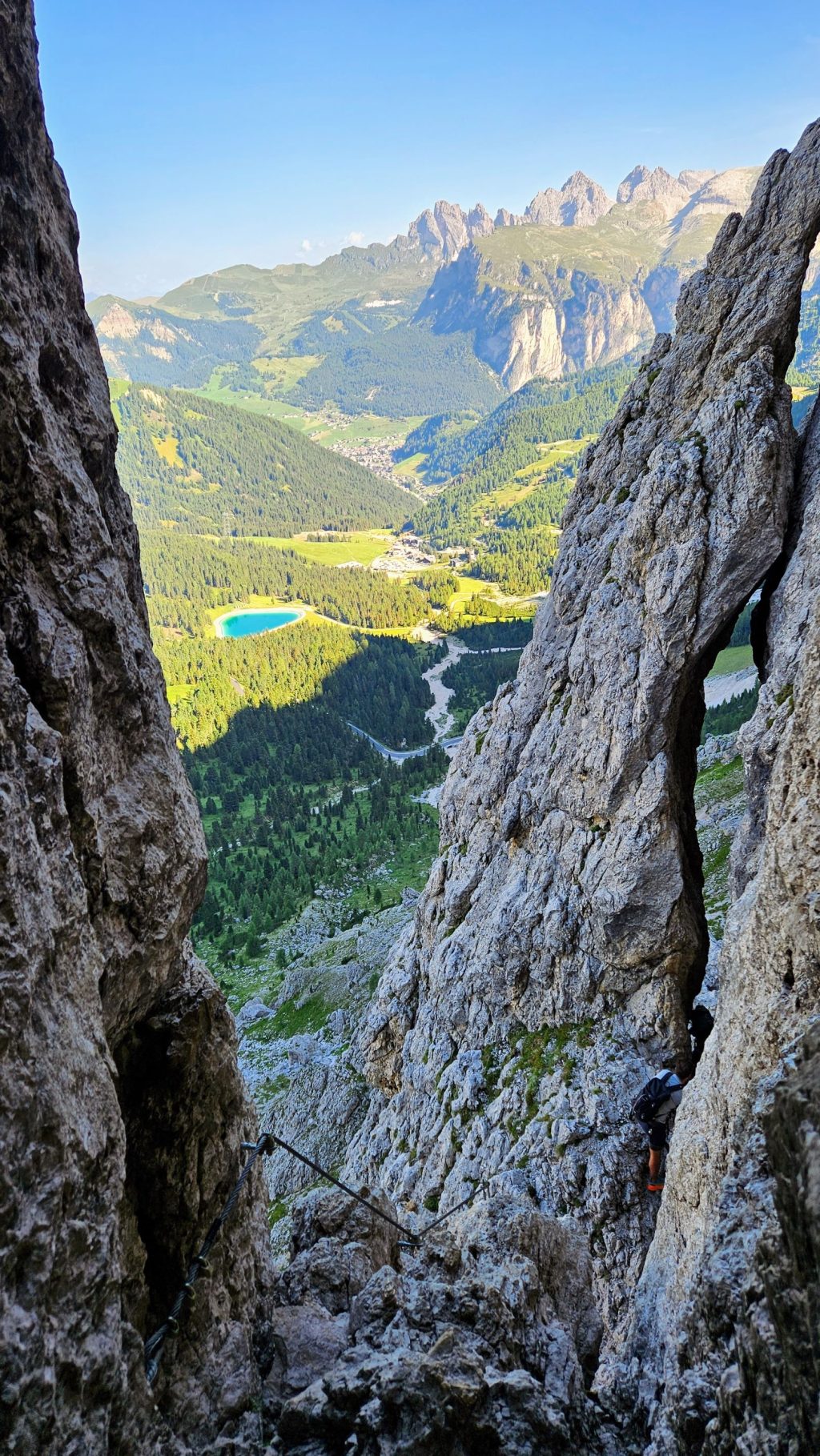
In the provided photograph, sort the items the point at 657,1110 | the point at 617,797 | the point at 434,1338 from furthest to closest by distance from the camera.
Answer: the point at 617,797, the point at 657,1110, the point at 434,1338

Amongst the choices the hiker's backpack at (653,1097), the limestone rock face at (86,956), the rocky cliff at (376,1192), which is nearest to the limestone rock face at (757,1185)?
the rocky cliff at (376,1192)

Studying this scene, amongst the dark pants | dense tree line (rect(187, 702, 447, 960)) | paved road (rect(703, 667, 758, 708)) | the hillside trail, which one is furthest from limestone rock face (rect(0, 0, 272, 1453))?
the hillside trail

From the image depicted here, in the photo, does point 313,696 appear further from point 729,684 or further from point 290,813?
point 729,684

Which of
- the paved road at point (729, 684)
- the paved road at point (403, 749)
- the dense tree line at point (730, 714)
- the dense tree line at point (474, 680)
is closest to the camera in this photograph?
the dense tree line at point (730, 714)

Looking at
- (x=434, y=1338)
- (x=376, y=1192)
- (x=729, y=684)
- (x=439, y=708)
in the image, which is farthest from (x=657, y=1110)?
(x=439, y=708)

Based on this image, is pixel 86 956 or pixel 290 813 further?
pixel 290 813

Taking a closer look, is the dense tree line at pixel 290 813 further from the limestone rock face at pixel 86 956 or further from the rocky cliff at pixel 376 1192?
the limestone rock face at pixel 86 956

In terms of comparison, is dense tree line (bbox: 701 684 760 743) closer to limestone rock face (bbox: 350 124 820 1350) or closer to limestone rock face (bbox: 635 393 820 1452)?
limestone rock face (bbox: 350 124 820 1350)
